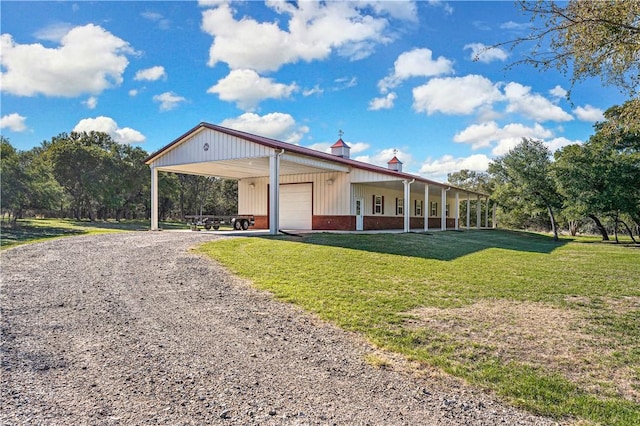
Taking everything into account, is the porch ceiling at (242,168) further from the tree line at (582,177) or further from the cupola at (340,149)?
the tree line at (582,177)

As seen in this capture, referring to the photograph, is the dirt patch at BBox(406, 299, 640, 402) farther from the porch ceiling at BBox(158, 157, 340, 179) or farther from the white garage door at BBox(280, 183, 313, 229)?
the white garage door at BBox(280, 183, 313, 229)

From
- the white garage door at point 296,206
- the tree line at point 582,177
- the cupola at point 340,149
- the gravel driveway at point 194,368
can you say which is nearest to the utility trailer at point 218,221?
the white garage door at point 296,206

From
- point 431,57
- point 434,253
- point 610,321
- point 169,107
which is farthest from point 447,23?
point 169,107

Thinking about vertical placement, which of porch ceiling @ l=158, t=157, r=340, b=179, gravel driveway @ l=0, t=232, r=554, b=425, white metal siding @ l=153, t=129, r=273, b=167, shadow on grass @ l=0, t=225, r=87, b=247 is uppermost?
white metal siding @ l=153, t=129, r=273, b=167

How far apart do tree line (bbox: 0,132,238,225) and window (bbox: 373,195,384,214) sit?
20377mm

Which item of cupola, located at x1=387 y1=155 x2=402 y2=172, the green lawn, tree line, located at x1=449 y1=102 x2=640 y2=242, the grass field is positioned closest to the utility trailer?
the grass field

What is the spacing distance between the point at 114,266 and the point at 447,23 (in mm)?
10951

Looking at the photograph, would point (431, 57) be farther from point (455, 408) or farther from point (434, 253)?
point (455, 408)

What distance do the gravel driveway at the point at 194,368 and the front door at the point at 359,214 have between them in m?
15.4

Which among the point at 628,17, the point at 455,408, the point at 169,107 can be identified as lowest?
the point at 455,408

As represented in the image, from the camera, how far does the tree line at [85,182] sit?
23.7m

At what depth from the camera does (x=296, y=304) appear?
6.14 metres

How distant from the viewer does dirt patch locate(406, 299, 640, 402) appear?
3.84m

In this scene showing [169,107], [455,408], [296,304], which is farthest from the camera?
→ [169,107]
